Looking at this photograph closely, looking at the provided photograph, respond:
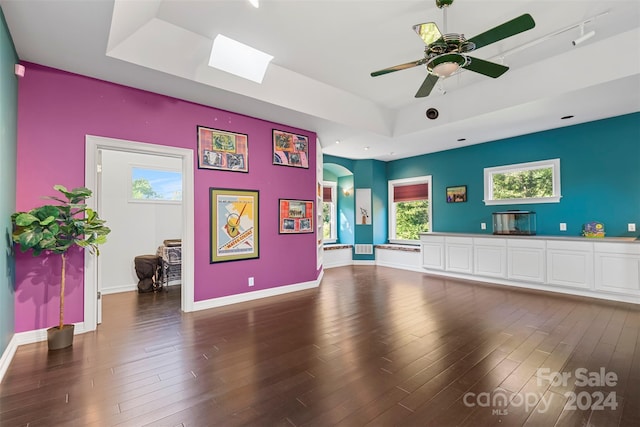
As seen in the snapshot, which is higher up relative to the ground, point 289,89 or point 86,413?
point 289,89

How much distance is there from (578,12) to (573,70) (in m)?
0.89

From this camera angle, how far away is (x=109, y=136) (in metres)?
3.27

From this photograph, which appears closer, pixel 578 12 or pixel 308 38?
pixel 578 12

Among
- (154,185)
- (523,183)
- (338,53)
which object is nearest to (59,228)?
(154,185)

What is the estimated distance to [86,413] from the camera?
70.9 inches

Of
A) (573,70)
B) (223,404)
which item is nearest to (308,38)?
(573,70)

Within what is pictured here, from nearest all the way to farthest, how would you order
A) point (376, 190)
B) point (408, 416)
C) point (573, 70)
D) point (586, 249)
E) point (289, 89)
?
point (408, 416) → point (573, 70) → point (289, 89) → point (586, 249) → point (376, 190)

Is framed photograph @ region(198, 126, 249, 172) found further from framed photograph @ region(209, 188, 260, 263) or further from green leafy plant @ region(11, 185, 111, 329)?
green leafy plant @ region(11, 185, 111, 329)

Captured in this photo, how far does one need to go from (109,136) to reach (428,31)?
3.49 meters

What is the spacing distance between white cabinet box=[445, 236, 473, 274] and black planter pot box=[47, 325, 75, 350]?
241 inches

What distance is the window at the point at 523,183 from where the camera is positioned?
516 centimetres

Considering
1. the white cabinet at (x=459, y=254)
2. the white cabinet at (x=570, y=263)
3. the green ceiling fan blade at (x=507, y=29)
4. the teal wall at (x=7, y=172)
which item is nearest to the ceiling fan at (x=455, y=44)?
the green ceiling fan blade at (x=507, y=29)

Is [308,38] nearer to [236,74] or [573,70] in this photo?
[236,74]

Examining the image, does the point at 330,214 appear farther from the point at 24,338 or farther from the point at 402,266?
the point at 24,338
